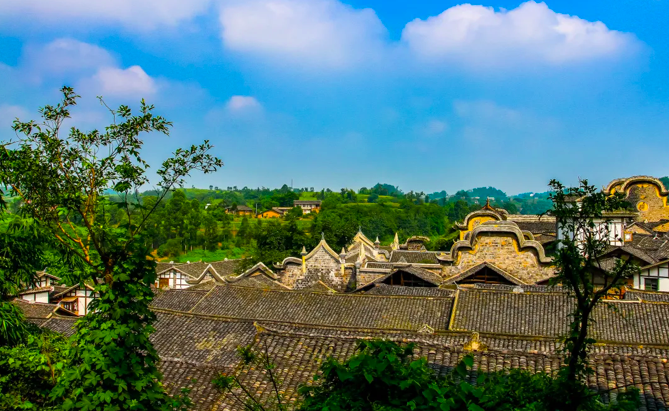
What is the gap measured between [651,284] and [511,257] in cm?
485

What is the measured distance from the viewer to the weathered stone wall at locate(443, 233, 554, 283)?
21.4 m

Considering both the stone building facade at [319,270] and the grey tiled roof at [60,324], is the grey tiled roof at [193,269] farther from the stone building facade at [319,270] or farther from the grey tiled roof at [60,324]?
the grey tiled roof at [60,324]

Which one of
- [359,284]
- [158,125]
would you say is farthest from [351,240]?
[158,125]

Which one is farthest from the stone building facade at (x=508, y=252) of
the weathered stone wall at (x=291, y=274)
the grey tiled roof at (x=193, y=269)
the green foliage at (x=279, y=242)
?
the grey tiled roof at (x=193, y=269)

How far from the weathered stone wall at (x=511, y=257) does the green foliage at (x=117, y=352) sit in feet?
54.5

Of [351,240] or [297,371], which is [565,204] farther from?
[351,240]

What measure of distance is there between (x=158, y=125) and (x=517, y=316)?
37.8ft

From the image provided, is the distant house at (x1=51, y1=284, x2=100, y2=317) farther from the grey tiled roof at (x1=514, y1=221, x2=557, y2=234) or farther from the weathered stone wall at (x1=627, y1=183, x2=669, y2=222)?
the weathered stone wall at (x1=627, y1=183, x2=669, y2=222)

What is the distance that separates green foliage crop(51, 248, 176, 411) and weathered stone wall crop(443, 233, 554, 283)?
54.5 feet

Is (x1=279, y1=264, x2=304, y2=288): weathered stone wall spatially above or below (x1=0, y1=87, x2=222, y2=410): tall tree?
below

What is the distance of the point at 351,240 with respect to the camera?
43.7 m

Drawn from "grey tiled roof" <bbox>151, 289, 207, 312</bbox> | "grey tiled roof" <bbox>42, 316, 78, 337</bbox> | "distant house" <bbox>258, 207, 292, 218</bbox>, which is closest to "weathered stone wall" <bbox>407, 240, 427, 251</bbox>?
"grey tiled roof" <bbox>151, 289, 207, 312</bbox>

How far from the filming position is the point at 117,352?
6.79 m

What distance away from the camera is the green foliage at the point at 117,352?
6.73 metres
